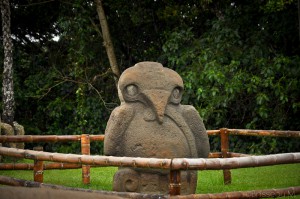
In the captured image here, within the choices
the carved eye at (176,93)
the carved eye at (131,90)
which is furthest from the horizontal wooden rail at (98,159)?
the carved eye at (176,93)

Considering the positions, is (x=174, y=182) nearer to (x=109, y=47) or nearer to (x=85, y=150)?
(x=85, y=150)

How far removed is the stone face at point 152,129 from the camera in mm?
4863

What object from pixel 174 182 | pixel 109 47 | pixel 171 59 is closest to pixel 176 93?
pixel 174 182

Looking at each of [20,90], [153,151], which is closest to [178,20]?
[20,90]

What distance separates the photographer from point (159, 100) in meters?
5.01

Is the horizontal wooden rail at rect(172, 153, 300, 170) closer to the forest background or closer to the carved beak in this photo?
the carved beak

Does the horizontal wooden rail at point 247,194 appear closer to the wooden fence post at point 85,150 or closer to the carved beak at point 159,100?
the carved beak at point 159,100

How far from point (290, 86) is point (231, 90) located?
113 centimetres

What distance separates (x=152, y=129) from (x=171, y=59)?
231 inches

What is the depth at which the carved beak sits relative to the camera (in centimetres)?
498

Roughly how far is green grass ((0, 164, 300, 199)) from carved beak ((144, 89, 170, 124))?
1.63 m

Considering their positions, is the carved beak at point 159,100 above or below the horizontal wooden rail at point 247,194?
above

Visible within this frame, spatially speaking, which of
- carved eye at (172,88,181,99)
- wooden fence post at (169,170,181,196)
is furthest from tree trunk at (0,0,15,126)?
wooden fence post at (169,170,181,196)

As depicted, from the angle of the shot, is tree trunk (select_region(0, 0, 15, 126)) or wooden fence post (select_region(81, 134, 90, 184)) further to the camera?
tree trunk (select_region(0, 0, 15, 126))
